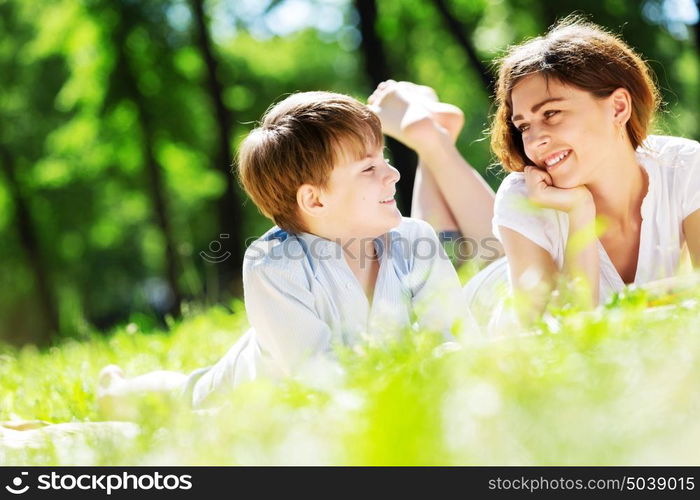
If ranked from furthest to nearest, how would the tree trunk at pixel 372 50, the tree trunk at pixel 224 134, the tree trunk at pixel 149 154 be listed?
the tree trunk at pixel 149 154, the tree trunk at pixel 224 134, the tree trunk at pixel 372 50

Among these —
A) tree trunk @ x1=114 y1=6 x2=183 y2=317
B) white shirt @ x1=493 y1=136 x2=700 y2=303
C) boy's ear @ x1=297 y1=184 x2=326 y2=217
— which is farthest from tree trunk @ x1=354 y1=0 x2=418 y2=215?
boy's ear @ x1=297 y1=184 x2=326 y2=217

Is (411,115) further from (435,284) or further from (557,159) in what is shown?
(435,284)

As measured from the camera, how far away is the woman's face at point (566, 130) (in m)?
3.19

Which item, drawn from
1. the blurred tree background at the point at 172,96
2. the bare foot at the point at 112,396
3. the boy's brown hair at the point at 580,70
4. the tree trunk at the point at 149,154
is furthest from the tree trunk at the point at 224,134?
the boy's brown hair at the point at 580,70

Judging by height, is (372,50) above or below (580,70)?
above

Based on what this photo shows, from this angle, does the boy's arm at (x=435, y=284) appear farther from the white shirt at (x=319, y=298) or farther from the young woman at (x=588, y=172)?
the young woman at (x=588, y=172)

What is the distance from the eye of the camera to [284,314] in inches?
113

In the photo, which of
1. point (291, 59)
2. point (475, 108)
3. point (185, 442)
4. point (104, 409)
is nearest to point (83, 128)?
point (291, 59)

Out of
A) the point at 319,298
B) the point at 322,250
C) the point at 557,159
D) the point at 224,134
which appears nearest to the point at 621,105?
the point at 557,159

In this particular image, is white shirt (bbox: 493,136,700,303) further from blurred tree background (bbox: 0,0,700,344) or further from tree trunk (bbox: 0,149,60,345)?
tree trunk (bbox: 0,149,60,345)

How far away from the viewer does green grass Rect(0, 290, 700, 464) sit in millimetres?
1362

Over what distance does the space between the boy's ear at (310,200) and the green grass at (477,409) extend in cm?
108

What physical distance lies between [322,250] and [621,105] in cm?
129

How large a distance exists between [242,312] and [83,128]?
8582mm
